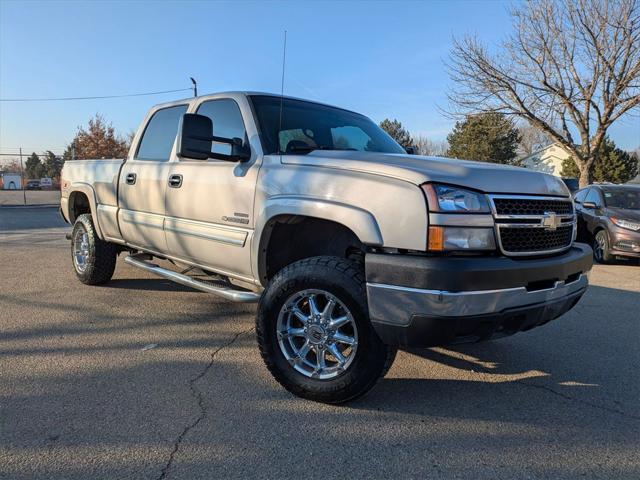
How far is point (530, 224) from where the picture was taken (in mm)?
2832

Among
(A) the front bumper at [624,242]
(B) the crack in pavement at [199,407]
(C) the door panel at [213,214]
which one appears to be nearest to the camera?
(B) the crack in pavement at [199,407]

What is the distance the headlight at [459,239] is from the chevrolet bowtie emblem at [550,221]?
484 mm

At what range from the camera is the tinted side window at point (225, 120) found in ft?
12.8

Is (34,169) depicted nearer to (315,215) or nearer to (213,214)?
(213,214)

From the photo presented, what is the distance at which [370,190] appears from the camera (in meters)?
2.76

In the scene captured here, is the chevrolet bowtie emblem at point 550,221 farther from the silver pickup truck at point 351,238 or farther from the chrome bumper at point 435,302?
the chrome bumper at point 435,302

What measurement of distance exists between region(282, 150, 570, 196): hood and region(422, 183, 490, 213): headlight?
0.04m

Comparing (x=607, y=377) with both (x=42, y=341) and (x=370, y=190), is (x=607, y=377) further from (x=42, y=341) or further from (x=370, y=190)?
(x=42, y=341)

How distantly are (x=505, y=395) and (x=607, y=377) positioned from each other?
928 mm

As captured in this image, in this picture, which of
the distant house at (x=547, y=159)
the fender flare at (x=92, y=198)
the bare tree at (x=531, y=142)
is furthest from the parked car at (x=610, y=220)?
the bare tree at (x=531, y=142)

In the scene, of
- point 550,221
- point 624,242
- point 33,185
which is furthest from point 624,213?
point 33,185

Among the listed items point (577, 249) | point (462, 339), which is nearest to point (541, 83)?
point (577, 249)

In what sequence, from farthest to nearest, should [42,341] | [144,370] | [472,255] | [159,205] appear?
[159,205], [42,341], [144,370], [472,255]

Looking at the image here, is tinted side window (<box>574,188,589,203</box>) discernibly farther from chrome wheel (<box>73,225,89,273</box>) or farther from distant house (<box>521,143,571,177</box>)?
distant house (<box>521,143,571,177</box>)
